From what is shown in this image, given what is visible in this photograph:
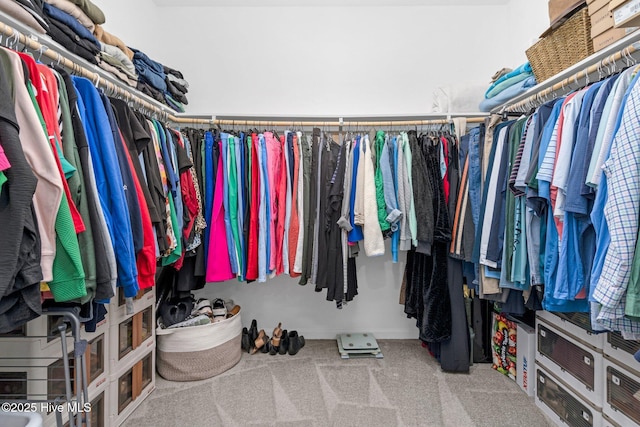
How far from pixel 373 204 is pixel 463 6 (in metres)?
1.93

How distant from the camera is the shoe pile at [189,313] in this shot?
1833 mm

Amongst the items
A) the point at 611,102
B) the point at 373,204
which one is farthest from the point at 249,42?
the point at 611,102

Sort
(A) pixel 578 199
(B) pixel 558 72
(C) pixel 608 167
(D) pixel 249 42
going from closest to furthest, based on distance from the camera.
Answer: (C) pixel 608 167
(A) pixel 578 199
(B) pixel 558 72
(D) pixel 249 42

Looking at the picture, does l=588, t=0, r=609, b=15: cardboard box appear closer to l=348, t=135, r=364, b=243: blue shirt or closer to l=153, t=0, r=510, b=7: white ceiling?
l=348, t=135, r=364, b=243: blue shirt

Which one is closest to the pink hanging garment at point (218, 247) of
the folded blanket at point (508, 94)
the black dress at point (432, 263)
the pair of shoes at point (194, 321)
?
the pair of shoes at point (194, 321)

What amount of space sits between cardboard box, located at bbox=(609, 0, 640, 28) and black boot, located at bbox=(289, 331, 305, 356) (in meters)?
2.33

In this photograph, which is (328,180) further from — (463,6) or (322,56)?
(463,6)

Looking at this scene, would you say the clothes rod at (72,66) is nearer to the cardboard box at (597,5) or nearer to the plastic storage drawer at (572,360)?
the cardboard box at (597,5)

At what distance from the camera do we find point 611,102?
96cm

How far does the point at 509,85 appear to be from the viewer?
174 centimetres

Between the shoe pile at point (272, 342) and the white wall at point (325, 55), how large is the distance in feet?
0.78

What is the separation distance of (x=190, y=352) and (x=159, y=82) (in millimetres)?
1694

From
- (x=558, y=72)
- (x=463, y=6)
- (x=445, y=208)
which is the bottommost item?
(x=445, y=208)

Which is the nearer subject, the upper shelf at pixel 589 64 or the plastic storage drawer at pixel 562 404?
the upper shelf at pixel 589 64
